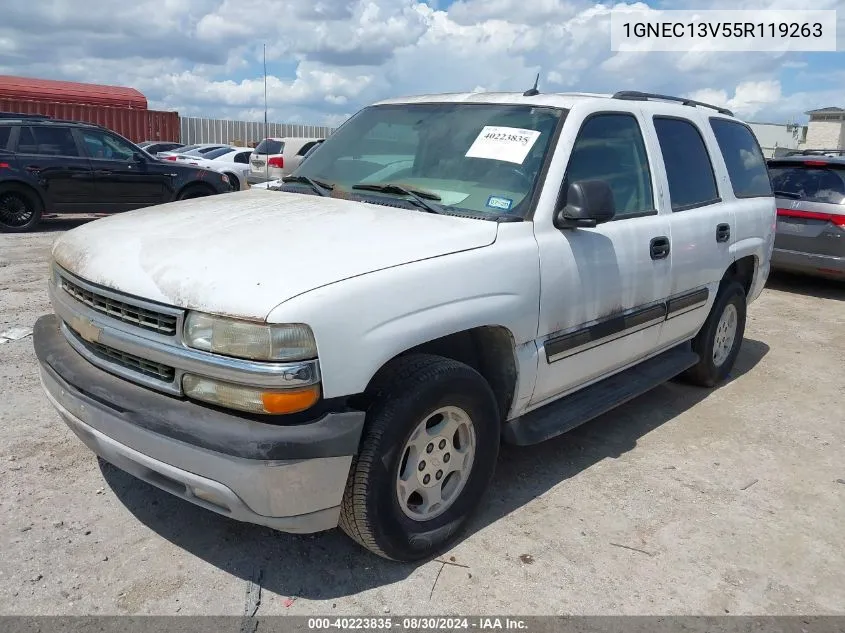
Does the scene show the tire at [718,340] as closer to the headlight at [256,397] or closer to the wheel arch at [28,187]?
the headlight at [256,397]

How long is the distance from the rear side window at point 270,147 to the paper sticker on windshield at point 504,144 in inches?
578

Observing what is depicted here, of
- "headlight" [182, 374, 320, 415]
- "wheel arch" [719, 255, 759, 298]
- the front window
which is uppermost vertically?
the front window

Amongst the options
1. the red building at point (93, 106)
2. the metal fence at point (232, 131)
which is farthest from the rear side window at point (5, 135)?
the metal fence at point (232, 131)

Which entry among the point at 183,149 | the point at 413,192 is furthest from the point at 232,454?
the point at 183,149

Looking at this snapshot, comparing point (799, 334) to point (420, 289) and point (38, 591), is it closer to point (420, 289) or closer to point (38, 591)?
point (420, 289)

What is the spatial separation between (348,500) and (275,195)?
1.78 metres

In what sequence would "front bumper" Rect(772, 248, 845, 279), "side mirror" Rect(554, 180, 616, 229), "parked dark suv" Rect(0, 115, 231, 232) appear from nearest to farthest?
"side mirror" Rect(554, 180, 616, 229)
"front bumper" Rect(772, 248, 845, 279)
"parked dark suv" Rect(0, 115, 231, 232)

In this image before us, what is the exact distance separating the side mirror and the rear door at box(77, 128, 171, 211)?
978 cm

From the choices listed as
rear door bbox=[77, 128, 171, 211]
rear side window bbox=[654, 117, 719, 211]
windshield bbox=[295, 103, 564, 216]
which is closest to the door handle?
rear side window bbox=[654, 117, 719, 211]

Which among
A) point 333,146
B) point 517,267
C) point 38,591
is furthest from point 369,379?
point 333,146

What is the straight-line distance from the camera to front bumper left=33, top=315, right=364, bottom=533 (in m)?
2.39

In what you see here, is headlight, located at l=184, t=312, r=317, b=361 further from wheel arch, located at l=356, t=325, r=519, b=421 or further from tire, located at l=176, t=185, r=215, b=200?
tire, located at l=176, t=185, r=215, b=200

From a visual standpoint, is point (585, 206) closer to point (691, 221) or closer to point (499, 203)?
point (499, 203)

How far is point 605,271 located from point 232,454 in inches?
79.6
